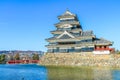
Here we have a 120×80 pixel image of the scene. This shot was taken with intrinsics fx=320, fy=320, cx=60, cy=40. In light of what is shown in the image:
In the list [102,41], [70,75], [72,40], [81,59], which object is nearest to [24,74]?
[70,75]

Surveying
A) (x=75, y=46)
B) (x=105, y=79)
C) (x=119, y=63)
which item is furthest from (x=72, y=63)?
(x=105, y=79)

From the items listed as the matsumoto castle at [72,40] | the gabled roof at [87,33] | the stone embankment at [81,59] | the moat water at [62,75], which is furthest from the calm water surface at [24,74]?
the gabled roof at [87,33]

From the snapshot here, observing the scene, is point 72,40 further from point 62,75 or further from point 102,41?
point 62,75

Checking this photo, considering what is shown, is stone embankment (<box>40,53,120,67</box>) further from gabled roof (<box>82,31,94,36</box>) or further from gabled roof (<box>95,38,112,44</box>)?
gabled roof (<box>82,31,94,36</box>)

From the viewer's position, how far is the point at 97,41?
209 ft

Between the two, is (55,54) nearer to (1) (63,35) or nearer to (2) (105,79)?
(1) (63,35)

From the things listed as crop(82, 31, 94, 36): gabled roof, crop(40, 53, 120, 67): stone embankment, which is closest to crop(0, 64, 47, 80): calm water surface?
crop(40, 53, 120, 67): stone embankment

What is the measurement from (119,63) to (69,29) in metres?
18.3

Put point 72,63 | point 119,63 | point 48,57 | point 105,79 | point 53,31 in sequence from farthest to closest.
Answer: point 53,31 < point 48,57 < point 72,63 < point 119,63 < point 105,79

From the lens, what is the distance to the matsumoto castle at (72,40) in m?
62.9

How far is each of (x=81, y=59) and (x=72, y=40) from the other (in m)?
7.01

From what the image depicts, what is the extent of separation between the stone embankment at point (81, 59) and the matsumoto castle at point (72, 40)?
1837 millimetres

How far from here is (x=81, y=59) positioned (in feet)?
198

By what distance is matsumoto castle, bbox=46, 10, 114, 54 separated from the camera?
62.9 m
